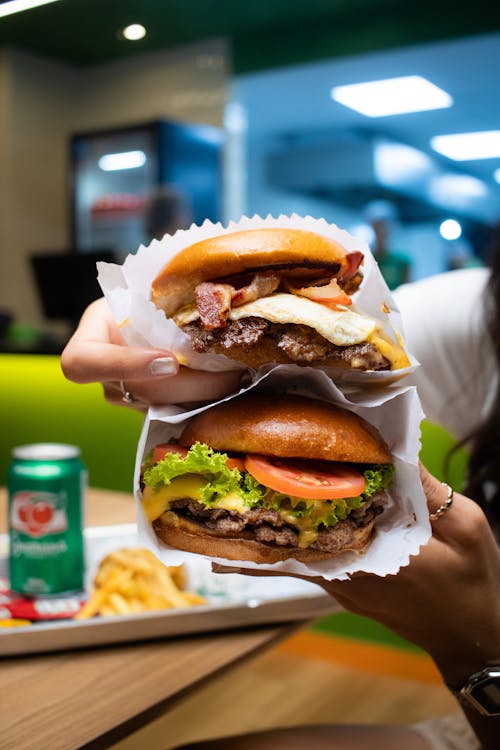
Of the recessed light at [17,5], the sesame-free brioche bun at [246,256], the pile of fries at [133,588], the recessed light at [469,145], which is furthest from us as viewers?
the recessed light at [469,145]

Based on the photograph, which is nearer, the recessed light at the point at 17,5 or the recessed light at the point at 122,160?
the recessed light at the point at 17,5

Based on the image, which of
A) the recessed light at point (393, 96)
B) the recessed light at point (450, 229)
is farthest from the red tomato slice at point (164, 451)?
the recessed light at point (450, 229)

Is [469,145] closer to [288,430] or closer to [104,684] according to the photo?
[288,430]

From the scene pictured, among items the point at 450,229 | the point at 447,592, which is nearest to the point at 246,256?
the point at 447,592

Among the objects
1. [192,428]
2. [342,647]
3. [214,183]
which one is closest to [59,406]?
[342,647]

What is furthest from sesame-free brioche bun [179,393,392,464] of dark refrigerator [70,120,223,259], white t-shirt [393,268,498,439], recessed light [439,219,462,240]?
recessed light [439,219,462,240]

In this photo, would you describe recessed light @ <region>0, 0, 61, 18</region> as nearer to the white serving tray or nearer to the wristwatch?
the white serving tray

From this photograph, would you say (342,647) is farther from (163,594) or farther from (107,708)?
(107,708)

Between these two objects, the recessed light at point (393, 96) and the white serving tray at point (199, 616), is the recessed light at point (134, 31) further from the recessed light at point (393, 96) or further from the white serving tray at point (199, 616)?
the white serving tray at point (199, 616)
